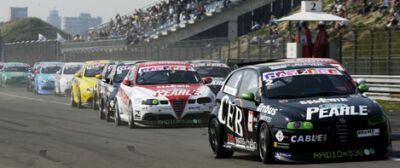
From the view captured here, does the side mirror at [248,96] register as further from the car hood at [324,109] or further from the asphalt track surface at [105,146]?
the asphalt track surface at [105,146]

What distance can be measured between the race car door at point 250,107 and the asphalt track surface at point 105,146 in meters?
0.29

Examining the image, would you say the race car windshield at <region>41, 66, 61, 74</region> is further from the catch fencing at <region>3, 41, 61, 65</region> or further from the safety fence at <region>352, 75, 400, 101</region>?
the catch fencing at <region>3, 41, 61, 65</region>

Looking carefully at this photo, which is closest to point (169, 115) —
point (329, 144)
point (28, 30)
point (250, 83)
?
point (250, 83)

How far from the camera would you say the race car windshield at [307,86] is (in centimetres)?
1281

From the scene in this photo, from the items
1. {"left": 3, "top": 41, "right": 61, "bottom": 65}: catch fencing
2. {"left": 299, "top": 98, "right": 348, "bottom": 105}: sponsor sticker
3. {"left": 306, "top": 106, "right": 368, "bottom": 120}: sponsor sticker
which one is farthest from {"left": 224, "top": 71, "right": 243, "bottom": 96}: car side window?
{"left": 3, "top": 41, "right": 61, "bottom": 65}: catch fencing

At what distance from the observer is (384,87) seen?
1065 inches

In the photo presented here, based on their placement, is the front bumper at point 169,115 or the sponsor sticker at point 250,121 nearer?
the sponsor sticker at point 250,121

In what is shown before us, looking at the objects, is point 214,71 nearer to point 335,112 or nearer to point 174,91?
point 174,91

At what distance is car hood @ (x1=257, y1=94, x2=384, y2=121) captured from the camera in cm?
1188

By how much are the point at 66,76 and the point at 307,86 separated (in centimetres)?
2773

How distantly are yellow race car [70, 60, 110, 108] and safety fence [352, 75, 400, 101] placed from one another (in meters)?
8.37

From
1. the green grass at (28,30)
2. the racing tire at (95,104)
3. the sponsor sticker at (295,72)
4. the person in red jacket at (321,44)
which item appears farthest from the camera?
the green grass at (28,30)

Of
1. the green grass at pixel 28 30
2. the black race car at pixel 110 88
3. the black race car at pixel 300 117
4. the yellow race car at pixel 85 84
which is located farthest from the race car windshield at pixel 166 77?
the green grass at pixel 28 30

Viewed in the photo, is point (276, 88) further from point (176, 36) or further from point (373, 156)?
point (176, 36)
